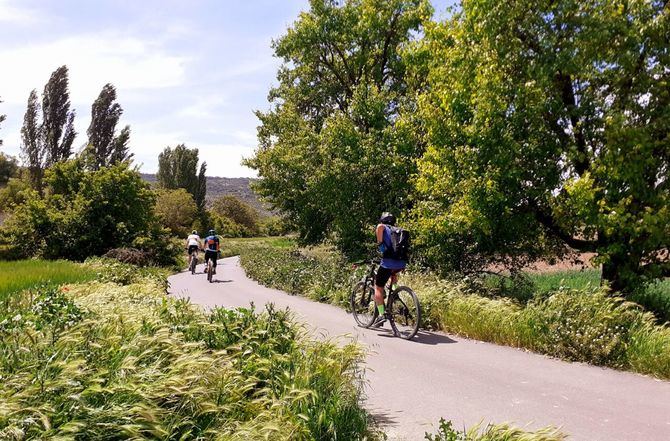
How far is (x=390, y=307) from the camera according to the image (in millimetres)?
8055

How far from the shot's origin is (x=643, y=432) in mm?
4250

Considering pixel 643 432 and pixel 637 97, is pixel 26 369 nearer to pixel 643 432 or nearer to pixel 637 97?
pixel 643 432

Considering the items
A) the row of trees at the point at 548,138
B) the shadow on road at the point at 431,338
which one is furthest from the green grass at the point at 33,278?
the row of trees at the point at 548,138

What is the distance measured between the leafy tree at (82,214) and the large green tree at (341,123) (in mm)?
6990

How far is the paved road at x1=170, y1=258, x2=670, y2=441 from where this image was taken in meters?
4.42

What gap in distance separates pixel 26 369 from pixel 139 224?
22.5 m

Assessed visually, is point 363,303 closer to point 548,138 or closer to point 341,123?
point 548,138

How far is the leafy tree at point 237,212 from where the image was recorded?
2798 inches

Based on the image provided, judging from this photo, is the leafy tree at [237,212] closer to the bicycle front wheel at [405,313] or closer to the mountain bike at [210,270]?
the mountain bike at [210,270]

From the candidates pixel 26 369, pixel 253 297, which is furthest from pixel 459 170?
pixel 26 369

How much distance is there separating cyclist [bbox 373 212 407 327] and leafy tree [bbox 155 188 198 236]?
4704 cm

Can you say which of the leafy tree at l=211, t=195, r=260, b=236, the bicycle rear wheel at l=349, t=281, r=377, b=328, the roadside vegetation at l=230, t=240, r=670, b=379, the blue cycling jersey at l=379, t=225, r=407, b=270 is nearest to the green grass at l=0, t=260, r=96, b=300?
the bicycle rear wheel at l=349, t=281, r=377, b=328

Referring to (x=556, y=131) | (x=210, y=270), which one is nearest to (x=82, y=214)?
(x=210, y=270)

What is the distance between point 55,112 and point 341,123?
3183 cm
